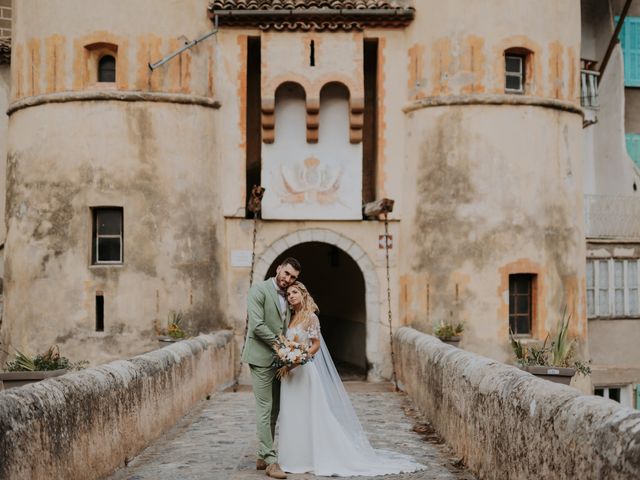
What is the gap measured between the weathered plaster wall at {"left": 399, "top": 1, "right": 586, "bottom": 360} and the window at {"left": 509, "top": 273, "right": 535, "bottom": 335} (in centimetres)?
21

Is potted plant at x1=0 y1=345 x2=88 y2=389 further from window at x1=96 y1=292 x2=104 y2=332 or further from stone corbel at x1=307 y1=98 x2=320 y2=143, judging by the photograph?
stone corbel at x1=307 y1=98 x2=320 y2=143

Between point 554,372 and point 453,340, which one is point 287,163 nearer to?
point 453,340

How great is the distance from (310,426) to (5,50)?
1671cm

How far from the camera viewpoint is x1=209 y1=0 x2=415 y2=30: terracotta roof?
18375 millimetres

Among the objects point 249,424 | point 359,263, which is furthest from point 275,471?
point 359,263

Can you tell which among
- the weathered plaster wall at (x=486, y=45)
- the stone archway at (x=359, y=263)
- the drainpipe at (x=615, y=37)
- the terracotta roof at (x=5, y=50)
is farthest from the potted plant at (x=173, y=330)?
the drainpipe at (x=615, y=37)

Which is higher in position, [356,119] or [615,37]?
[615,37]

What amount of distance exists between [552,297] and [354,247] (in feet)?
13.5

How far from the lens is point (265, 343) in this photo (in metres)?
8.64

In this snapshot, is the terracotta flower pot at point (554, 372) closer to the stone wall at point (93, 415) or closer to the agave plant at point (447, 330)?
the agave plant at point (447, 330)

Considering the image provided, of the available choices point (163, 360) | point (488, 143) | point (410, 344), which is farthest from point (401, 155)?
point (163, 360)

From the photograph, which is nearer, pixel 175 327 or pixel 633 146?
pixel 175 327

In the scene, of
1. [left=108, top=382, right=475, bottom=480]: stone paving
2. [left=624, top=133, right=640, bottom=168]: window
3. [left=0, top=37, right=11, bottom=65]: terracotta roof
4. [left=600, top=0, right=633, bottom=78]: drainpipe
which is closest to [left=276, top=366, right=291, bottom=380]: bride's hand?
[left=108, top=382, right=475, bottom=480]: stone paving

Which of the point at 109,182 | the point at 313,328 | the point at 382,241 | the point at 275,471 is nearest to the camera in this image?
the point at 275,471
